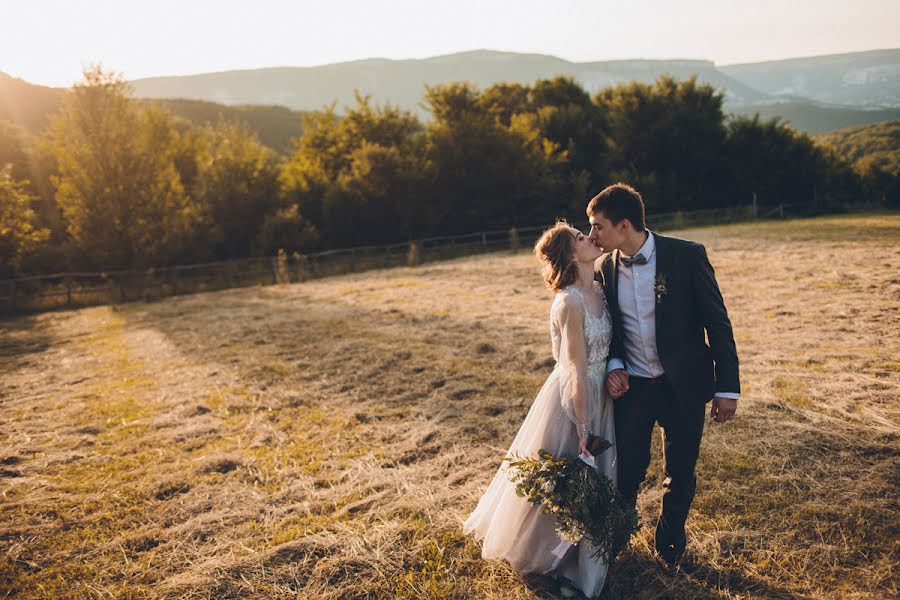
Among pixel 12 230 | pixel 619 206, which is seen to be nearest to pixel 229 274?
pixel 12 230

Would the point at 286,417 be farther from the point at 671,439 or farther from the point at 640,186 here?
the point at 640,186

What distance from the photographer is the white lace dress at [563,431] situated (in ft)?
8.59

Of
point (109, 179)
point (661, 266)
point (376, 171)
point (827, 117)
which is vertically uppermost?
point (827, 117)

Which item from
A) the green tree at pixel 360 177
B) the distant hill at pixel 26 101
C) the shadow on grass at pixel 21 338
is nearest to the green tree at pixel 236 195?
the green tree at pixel 360 177

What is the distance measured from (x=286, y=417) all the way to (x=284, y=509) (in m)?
1.97

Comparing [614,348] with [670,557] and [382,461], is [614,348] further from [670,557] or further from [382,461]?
[382,461]

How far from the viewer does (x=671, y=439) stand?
2.77 m

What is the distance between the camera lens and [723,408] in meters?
2.58

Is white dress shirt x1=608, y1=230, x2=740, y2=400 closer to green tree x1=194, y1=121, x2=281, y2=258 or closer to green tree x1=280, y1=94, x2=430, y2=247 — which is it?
green tree x1=194, y1=121, x2=281, y2=258

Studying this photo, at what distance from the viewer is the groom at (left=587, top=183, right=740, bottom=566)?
2623mm

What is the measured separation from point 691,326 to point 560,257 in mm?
789

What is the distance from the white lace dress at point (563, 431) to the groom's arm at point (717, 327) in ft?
1.60

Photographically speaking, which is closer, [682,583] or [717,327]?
[717,327]

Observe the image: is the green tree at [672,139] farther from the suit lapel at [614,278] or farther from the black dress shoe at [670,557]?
the black dress shoe at [670,557]
